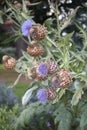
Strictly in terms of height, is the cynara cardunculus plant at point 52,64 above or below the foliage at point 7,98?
above

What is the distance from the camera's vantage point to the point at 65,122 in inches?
131

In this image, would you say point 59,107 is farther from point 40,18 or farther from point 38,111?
point 40,18

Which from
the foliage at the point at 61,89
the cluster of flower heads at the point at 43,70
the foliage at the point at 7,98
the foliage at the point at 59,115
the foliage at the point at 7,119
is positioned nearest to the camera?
the cluster of flower heads at the point at 43,70

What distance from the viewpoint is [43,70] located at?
109 inches

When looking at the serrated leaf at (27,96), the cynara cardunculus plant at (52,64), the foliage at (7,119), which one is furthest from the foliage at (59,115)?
the foliage at (7,119)

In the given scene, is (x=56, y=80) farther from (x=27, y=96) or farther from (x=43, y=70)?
(x=27, y=96)

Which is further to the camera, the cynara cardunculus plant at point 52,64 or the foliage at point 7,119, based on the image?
the foliage at point 7,119

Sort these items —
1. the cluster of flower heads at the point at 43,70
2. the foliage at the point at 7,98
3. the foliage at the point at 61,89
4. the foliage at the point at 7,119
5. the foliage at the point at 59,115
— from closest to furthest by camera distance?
the cluster of flower heads at the point at 43,70, the foliage at the point at 61,89, the foliage at the point at 59,115, the foliage at the point at 7,119, the foliage at the point at 7,98

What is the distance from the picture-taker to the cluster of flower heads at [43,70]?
2.71 m

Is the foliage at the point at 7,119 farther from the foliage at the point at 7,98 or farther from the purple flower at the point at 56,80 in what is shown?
the purple flower at the point at 56,80

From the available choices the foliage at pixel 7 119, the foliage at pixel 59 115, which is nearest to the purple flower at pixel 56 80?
the foliage at pixel 59 115

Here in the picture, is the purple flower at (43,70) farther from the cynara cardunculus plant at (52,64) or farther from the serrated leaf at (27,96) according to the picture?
the serrated leaf at (27,96)

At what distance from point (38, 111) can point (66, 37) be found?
0.63m

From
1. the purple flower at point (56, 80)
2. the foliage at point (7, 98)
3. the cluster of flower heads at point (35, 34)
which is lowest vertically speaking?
the foliage at point (7, 98)
